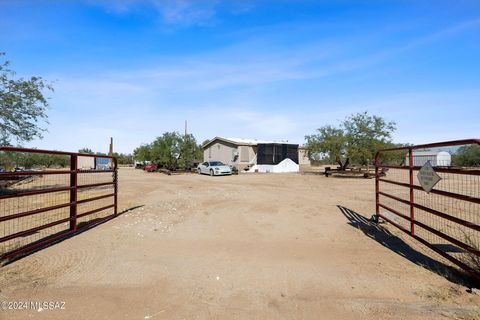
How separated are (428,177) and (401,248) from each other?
4.57ft

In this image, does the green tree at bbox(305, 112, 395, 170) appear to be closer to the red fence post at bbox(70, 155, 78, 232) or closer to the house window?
the house window

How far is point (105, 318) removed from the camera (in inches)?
108

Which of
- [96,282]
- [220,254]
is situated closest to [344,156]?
[220,254]

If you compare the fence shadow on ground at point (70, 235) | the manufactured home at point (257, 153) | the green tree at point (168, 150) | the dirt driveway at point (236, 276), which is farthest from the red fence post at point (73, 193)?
the manufactured home at point (257, 153)

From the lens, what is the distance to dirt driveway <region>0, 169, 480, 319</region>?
2.92 metres

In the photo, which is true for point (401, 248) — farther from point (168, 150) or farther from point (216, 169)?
point (168, 150)

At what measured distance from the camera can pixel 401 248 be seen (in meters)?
4.91

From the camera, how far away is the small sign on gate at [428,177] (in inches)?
177

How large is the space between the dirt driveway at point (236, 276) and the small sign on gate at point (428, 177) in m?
1.19

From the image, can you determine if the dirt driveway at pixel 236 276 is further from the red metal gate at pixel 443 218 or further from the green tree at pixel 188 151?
the green tree at pixel 188 151

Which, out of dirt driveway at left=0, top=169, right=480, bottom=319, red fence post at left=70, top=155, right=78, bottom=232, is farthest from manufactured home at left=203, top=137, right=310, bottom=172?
red fence post at left=70, top=155, right=78, bottom=232

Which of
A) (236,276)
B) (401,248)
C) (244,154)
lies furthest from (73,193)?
(244,154)

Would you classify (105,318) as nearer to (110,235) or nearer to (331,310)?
(331,310)

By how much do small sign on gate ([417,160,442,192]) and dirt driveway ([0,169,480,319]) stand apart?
1.19m
